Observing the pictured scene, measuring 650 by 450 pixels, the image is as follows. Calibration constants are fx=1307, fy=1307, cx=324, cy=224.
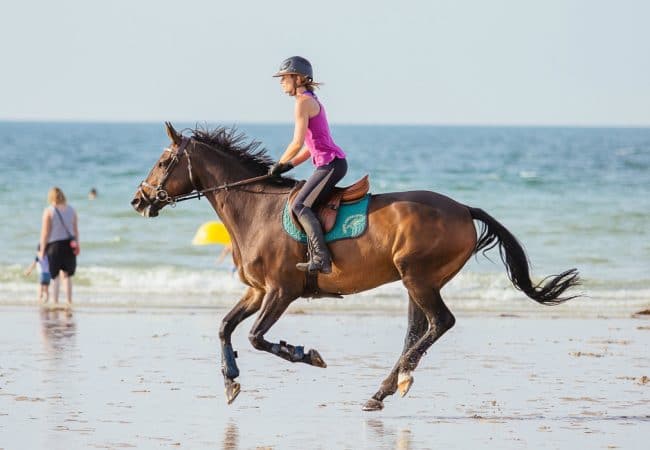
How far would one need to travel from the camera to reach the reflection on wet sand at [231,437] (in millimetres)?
9008

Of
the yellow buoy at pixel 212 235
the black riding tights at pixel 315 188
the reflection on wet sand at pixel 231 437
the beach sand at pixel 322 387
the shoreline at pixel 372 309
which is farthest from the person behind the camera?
the yellow buoy at pixel 212 235

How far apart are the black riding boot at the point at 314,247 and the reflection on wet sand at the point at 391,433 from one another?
128cm

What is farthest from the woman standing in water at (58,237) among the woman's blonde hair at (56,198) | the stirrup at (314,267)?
the stirrup at (314,267)

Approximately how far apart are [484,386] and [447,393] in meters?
0.54

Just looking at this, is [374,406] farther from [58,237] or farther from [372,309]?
[58,237]

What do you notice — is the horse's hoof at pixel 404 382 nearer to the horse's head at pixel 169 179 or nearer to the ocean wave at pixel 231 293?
the horse's head at pixel 169 179

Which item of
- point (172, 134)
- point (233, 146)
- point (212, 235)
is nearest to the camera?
point (172, 134)

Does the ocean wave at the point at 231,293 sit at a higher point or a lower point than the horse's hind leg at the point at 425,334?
higher

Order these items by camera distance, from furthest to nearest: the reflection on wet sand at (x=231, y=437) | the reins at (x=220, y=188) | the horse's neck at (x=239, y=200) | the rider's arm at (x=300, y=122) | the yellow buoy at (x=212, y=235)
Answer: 1. the yellow buoy at (x=212, y=235)
2. the reins at (x=220, y=188)
3. the horse's neck at (x=239, y=200)
4. the rider's arm at (x=300, y=122)
5. the reflection on wet sand at (x=231, y=437)

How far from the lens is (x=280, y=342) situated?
407 inches

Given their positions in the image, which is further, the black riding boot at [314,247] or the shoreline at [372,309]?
the shoreline at [372,309]

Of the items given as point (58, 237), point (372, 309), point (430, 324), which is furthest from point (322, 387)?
point (58, 237)

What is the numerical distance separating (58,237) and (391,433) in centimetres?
1020

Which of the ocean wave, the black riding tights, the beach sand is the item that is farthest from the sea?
the beach sand
